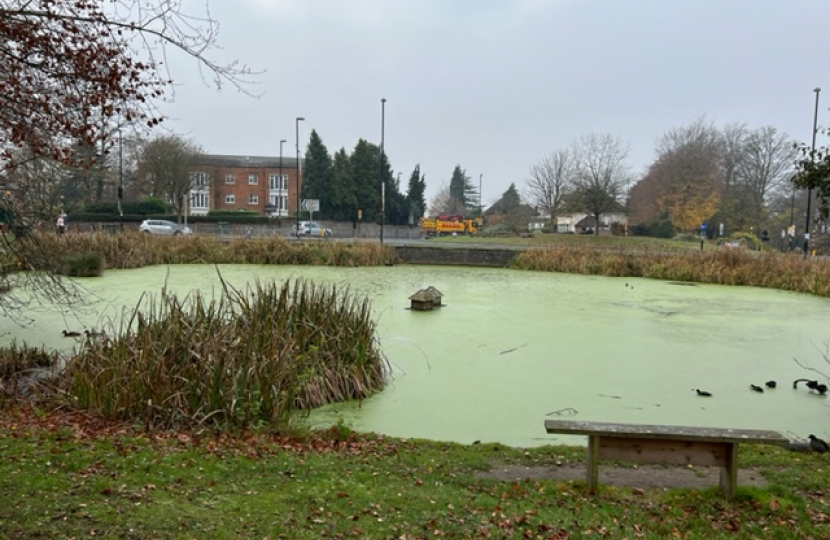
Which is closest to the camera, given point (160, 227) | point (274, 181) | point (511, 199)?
point (160, 227)

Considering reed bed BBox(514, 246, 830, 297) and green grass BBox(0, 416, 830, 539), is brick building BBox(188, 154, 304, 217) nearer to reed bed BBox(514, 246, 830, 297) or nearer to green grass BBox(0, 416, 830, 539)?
reed bed BBox(514, 246, 830, 297)

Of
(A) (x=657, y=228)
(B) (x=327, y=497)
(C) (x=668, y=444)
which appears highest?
(A) (x=657, y=228)

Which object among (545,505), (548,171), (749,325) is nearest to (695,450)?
(545,505)

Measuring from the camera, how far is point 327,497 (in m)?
3.49

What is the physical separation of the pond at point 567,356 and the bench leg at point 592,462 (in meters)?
1.40

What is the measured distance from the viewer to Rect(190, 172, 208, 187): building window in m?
42.4

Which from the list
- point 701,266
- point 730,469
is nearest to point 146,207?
point 701,266

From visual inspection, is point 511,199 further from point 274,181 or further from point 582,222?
point 274,181

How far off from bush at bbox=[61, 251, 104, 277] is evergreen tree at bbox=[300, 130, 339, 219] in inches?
1272

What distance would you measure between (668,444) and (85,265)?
1593 cm

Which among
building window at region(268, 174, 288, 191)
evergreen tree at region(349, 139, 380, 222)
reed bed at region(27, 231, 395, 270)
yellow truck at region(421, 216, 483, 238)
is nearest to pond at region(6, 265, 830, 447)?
reed bed at region(27, 231, 395, 270)

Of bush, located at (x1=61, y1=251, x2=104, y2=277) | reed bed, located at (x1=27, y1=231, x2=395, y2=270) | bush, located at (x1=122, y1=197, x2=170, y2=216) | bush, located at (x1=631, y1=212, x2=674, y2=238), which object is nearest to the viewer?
bush, located at (x1=61, y1=251, x2=104, y2=277)

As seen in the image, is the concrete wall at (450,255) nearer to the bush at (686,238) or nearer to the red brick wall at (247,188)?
the bush at (686,238)

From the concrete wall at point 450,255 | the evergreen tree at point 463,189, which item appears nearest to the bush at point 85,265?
the concrete wall at point 450,255
